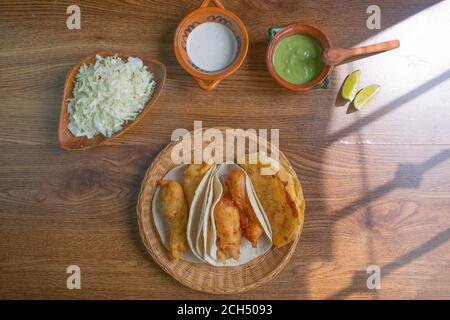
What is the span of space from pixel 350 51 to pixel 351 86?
226 millimetres

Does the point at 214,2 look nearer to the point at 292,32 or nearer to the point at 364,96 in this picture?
the point at 292,32

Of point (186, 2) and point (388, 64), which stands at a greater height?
point (186, 2)

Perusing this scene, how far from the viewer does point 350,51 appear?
2.24 metres

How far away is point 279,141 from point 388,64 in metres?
0.79

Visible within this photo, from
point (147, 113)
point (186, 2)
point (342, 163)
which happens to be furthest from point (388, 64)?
point (147, 113)

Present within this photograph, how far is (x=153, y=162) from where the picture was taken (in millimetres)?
2316

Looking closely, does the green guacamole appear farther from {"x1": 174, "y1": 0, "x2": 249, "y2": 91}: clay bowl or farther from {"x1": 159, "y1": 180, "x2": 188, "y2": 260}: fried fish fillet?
{"x1": 159, "y1": 180, "x2": 188, "y2": 260}: fried fish fillet

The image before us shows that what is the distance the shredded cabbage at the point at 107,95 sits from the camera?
2.26 m

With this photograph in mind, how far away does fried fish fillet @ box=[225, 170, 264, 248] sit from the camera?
2.22 metres

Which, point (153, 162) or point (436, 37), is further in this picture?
point (436, 37)

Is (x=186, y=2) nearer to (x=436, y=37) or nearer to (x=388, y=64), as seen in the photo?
(x=388, y=64)

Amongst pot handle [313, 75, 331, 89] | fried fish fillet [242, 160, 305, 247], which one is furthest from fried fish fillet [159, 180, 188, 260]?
pot handle [313, 75, 331, 89]

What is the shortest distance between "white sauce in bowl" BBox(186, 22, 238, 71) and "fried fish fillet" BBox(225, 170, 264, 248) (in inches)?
23.8
